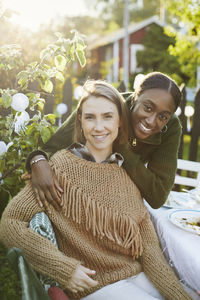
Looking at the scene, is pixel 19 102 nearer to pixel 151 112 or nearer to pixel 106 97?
pixel 106 97

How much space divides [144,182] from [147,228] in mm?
255

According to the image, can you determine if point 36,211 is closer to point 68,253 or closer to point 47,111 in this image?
point 68,253

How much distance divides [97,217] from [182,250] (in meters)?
0.45

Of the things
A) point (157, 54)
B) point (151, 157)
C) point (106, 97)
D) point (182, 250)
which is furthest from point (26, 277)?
point (157, 54)

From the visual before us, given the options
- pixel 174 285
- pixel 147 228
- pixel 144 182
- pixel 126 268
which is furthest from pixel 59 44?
pixel 174 285

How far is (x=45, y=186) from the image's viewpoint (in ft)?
5.87

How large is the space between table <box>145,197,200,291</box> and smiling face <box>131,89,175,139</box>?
0.55 meters

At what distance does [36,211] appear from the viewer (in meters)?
1.76

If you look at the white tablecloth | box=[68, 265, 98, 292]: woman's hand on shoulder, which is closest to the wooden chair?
box=[68, 265, 98, 292]: woman's hand on shoulder

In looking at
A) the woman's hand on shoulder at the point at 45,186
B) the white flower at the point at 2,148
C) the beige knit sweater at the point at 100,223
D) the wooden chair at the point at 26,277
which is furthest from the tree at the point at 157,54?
the wooden chair at the point at 26,277

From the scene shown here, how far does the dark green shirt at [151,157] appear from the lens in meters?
2.05

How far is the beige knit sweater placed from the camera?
182 centimetres

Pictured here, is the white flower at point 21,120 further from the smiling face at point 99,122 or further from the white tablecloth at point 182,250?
the white tablecloth at point 182,250

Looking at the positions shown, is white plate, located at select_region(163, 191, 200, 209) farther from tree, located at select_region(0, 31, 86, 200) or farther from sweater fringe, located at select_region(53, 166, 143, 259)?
tree, located at select_region(0, 31, 86, 200)
